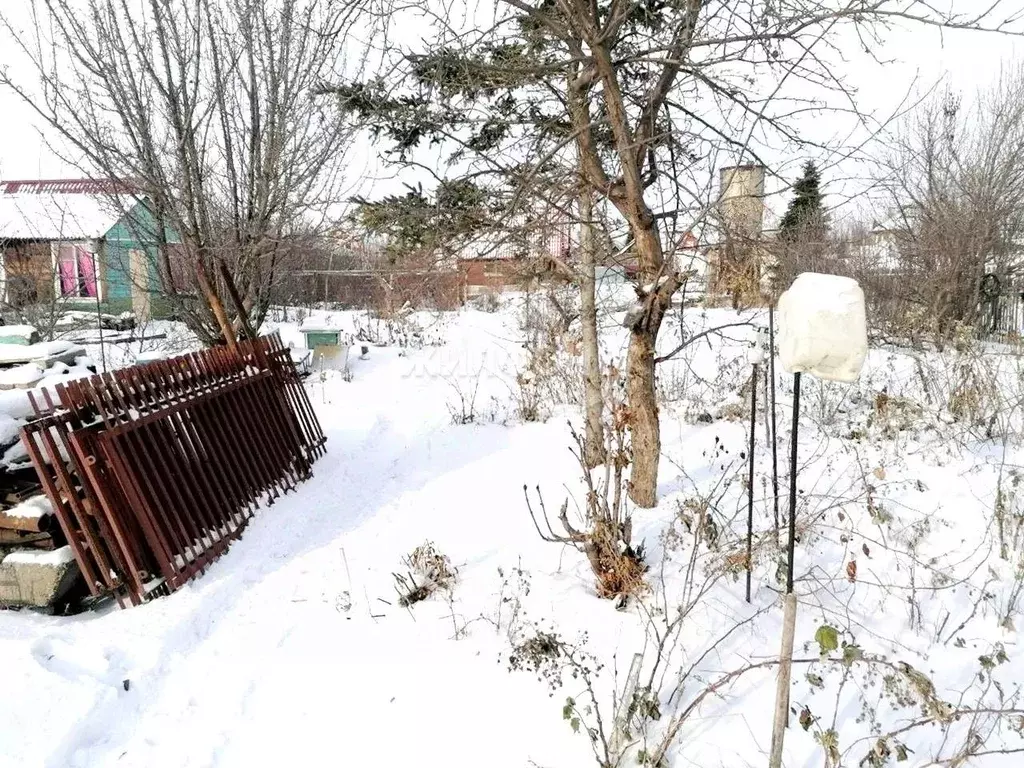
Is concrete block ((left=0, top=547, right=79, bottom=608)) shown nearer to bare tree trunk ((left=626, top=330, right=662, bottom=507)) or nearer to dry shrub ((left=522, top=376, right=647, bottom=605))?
dry shrub ((left=522, top=376, right=647, bottom=605))

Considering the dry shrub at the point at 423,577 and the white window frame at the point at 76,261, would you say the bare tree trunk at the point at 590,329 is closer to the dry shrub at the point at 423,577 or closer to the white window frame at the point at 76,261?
the dry shrub at the point at 423,577

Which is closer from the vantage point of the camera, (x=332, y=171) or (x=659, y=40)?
(x=659, y=40)

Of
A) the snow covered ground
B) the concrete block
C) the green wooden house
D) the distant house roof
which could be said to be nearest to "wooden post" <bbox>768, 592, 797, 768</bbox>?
the snow covered ground

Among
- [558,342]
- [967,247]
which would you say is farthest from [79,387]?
[967,247]

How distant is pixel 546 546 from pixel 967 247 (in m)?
12.4

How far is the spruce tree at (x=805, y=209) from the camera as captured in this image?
4.10 meters

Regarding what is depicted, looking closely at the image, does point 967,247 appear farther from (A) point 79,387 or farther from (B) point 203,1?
(A) point 79,387

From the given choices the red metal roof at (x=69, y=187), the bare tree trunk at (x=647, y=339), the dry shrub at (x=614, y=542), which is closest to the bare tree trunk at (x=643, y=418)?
the bare tree trunk at (x=647, y=339)

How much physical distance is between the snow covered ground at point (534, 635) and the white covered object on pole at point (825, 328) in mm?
850

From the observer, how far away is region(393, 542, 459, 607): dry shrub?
3.62 m

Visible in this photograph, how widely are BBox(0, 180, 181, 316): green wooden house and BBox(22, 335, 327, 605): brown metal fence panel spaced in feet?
15.4

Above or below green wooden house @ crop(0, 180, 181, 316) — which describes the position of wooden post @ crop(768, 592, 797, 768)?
below

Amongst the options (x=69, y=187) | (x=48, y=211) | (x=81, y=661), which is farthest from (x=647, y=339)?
(x=69, y=187)

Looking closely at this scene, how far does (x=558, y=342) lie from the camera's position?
10.3 meters
